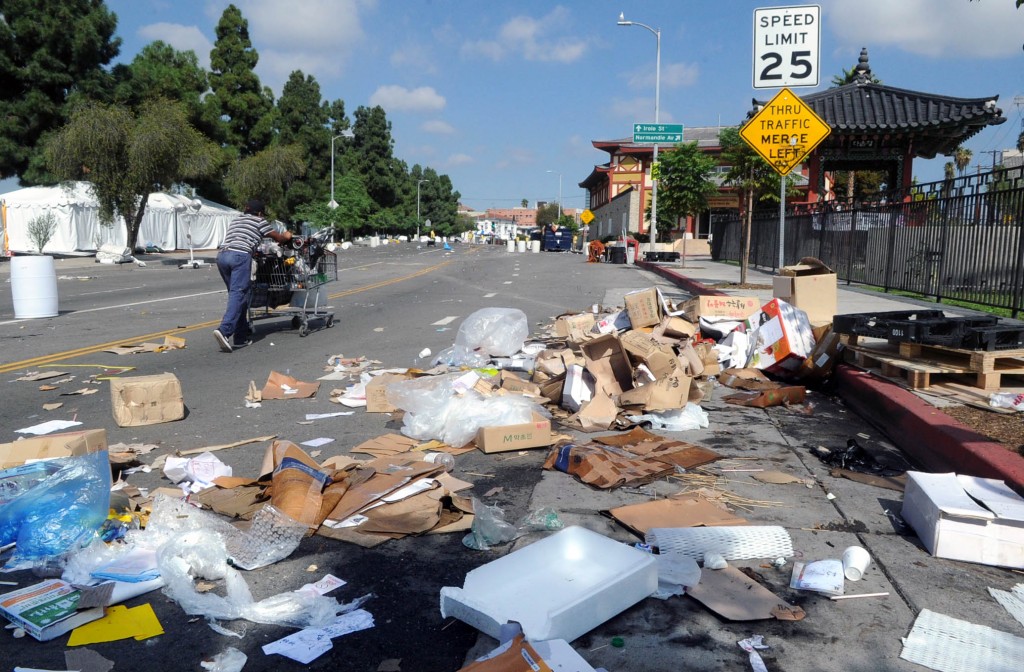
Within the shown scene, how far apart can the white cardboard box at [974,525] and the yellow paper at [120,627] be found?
347cm

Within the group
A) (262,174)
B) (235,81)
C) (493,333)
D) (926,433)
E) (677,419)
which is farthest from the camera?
(235,81)

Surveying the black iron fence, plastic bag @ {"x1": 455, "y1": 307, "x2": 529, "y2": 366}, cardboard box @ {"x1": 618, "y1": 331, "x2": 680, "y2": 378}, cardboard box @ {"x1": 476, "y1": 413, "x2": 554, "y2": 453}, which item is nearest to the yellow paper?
cardboard box @ {"x1": 476, "y1": 413, "x2": 554, "y2": 453}

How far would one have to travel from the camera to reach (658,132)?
110 feet

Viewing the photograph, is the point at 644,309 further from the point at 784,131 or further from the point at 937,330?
the point at 784,131

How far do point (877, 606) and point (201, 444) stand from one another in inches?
176

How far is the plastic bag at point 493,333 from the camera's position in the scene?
889 centimetres

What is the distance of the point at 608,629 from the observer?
304cm

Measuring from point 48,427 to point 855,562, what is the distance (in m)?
5.69

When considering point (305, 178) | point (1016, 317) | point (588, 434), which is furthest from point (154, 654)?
point (305, 178)

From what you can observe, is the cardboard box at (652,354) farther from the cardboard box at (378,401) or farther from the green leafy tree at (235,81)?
the green leafy tree at (235,81)

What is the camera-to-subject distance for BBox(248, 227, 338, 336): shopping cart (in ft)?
34.0

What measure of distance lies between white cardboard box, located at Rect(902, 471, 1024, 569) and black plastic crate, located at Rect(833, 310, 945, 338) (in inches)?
127

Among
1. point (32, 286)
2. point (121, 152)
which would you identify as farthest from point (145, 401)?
point (121, 152)

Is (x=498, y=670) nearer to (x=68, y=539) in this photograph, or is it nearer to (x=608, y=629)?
(x=608, y=629)
